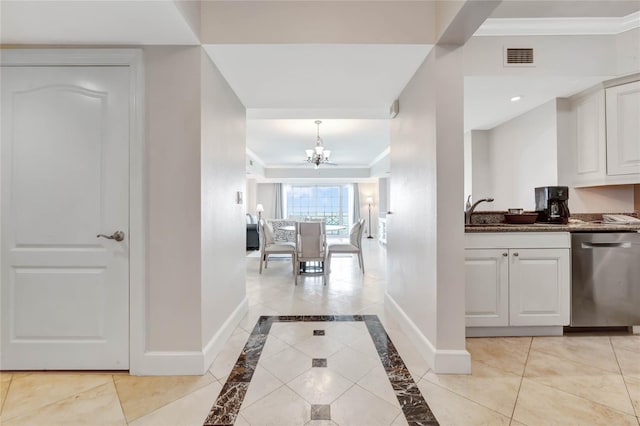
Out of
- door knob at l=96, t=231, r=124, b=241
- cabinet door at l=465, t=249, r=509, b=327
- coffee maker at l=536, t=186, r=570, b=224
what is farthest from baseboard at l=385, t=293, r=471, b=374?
door knob at l=96, t=231, r=124, b=241

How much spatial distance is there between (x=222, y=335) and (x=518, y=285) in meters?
2.44

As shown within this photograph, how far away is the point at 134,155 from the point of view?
169 cm

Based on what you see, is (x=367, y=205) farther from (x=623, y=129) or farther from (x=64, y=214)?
(x=64, y=214)

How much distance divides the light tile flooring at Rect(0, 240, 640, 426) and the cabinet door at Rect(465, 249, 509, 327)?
0.20 m

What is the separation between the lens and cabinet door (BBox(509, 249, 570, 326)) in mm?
2146

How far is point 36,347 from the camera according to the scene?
170 centimetres

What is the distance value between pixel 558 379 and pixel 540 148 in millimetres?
2409

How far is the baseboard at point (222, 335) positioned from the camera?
1762 mm

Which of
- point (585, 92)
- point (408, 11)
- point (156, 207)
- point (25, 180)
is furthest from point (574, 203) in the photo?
point (25, 180)

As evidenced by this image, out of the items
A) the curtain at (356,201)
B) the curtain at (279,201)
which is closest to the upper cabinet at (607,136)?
the curtain at (356,201)

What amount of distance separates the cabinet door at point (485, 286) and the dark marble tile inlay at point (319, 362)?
4.08ft

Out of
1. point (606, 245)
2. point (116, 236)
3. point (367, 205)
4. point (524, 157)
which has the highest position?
point (524, 157)

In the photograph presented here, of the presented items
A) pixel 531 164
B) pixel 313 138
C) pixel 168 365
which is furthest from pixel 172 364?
pixel 313 138

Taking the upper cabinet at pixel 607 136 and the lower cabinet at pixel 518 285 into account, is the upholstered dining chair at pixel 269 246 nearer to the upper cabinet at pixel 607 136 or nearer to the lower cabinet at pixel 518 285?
the lower cabinet at pixel 518 285
